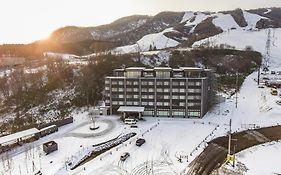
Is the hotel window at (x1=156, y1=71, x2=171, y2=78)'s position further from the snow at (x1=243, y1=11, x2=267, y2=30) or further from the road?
the snow at (x1=243, y1=11, x2=267, y2=30)

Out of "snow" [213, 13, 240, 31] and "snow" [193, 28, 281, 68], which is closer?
"snow" [193, 28, 281, 68]

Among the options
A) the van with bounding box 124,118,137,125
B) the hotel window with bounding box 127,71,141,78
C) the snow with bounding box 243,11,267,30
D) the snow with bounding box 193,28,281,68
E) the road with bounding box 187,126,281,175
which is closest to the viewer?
the road with bounding box 187,126,281,175

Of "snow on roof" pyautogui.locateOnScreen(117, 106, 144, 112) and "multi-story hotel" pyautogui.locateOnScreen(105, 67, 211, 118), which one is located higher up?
"multi-story hotel" pyautogui.locateOnScreen(105, 67, 211, 118)

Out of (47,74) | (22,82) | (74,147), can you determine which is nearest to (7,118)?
(22,82)

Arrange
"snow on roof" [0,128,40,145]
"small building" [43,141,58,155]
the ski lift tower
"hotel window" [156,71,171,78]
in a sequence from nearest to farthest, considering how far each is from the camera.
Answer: "small building" [43,141,58,155], "snow on roof" [0,128,40,145], "hotel window" [156,71,171,78], the ski lift tower

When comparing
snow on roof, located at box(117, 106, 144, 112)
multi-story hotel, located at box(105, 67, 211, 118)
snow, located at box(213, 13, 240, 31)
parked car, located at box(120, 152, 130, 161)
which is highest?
snow, located at box(213, 13, 240, 31)

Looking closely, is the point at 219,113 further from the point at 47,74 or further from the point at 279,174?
the point at 47,74

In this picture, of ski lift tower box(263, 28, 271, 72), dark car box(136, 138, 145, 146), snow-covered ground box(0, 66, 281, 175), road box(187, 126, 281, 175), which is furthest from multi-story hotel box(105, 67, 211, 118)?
ski lift tower box(263, 28, 271, 72)

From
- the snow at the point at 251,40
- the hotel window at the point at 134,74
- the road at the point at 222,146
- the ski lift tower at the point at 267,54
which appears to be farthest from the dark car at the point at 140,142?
the snow at the point at 251,40
